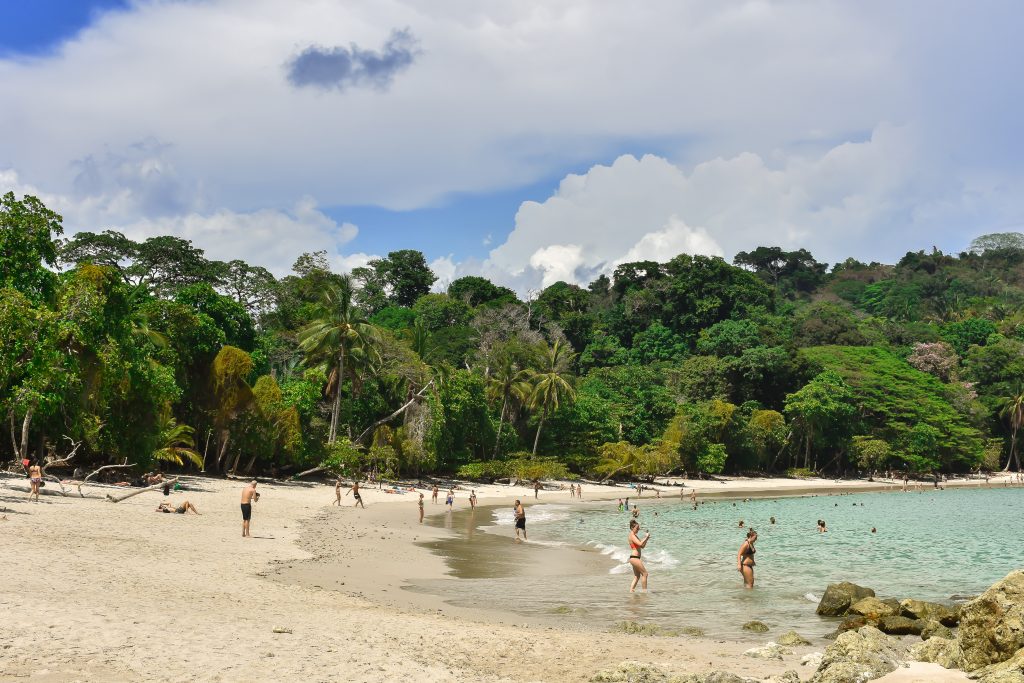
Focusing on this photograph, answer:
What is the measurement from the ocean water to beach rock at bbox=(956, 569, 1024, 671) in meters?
4.45

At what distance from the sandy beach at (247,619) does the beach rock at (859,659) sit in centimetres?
42

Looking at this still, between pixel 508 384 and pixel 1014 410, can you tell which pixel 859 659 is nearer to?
pixel 508 384

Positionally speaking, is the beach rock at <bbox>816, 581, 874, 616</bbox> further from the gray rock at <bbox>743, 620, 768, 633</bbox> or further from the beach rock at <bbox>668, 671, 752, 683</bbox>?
the beach rock at <bbox>668, 671, 752, 683</bbox>

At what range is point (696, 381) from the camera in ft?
253

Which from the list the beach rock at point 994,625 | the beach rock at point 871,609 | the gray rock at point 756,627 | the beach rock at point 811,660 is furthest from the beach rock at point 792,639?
the beach rock at point 994,625

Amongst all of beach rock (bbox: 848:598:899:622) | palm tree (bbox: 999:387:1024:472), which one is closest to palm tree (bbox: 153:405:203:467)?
beach rock (bbox: 848:598:899:622)

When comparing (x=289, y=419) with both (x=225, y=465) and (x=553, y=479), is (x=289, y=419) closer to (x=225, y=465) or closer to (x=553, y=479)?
(x=225, y=465)

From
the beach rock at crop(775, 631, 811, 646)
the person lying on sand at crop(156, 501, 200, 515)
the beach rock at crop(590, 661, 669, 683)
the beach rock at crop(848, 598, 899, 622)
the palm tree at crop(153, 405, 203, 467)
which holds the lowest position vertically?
the beach rock at crop(775, 631, 811, 646)

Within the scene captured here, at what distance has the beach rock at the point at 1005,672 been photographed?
7605 millimetres

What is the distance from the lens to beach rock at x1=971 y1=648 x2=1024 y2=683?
7605mm

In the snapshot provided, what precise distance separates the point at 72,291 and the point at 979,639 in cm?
2371

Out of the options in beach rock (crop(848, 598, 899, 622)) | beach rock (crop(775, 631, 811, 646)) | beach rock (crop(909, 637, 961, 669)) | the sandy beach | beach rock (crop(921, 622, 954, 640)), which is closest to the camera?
the sandy beach

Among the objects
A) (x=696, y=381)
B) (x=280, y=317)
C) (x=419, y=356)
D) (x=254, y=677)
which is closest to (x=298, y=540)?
(x=254, y=677)

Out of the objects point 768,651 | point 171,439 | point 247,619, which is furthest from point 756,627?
point 171,439
